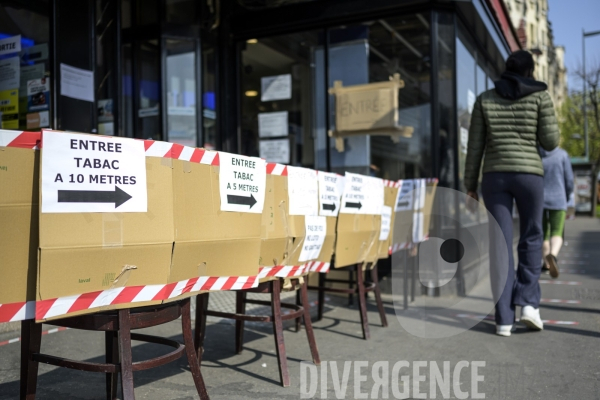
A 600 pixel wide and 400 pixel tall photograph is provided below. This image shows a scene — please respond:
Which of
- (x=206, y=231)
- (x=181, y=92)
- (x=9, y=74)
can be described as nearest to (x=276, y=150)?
(x=181, y=92)

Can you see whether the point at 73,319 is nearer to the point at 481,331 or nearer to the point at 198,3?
the point at 481,331

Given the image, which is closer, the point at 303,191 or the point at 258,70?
the point at 303,191

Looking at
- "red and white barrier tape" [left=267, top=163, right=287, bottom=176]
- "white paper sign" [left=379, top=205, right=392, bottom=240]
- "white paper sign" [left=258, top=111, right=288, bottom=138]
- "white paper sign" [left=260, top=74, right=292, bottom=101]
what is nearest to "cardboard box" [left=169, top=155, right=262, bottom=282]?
"red and white barrier tape" [left=267, top=163, right=287, bottom=176]

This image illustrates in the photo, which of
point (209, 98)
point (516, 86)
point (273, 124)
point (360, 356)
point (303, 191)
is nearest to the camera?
point (303, 191)

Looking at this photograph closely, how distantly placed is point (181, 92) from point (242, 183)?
496cm

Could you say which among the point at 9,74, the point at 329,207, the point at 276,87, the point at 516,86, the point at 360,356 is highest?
the point at 276,87

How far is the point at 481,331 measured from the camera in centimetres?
533

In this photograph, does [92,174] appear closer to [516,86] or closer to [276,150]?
[516,86]

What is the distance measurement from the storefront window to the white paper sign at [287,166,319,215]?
3662 millimetres

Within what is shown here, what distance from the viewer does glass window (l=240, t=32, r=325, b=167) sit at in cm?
829

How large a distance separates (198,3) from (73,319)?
245 inches

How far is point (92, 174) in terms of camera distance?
2.63 metres

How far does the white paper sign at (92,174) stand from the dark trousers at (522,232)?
3.49 metres

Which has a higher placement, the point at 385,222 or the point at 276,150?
the point at 276,150
